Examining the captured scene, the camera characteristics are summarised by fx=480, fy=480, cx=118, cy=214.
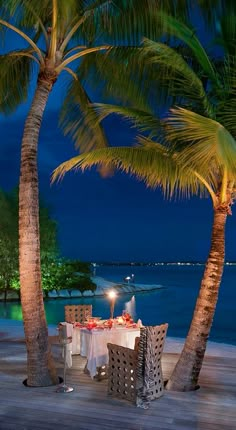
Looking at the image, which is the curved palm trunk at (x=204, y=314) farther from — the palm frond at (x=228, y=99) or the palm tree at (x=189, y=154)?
the palm frond at (x=228, y=99)

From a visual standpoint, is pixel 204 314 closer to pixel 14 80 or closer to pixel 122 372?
pixel 122 372

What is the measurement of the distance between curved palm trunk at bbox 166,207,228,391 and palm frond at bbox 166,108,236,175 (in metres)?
0.82

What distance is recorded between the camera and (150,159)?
5844 millimetres

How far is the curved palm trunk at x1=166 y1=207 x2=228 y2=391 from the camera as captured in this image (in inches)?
227

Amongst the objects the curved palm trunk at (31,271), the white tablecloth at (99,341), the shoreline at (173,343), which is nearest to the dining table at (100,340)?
the white tablecloth at (99,341)

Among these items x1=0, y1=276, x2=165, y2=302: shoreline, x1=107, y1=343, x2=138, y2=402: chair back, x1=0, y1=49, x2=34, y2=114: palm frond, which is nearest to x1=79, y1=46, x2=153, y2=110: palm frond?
x1=0, y1=49, x2=34, y2=114: palm frond

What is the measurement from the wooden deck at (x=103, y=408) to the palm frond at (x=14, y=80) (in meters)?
4.27

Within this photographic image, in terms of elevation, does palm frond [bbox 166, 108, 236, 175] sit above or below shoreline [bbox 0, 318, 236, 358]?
above

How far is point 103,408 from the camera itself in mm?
5184

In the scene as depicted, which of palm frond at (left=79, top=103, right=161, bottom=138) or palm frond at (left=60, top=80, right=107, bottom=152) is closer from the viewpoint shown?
palm frond at (left=79, top=103, right=161, bottom=138)

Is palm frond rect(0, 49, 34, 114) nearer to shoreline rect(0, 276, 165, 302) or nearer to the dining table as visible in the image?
the dining table

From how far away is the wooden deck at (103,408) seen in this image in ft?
15.4

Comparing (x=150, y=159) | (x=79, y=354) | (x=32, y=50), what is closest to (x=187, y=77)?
(x=150, y=159)

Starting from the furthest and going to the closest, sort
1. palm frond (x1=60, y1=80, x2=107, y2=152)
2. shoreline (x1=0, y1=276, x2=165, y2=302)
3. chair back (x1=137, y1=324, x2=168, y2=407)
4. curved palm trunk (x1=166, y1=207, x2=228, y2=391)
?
shoreline (x1=0, y1=276, x2=165, y2=302), palm frond (x1=60, y1=80, x2=107, y2=152), curved palm trunk (x1=166, y1=207, x2=228, y2=391), chair back (x1=137, y1=324, x2=168, y2=407)
